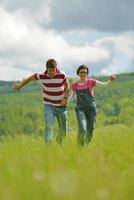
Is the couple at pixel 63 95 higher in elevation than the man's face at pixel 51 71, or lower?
lower

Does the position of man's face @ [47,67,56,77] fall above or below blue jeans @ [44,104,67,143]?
above

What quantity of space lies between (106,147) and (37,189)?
16.2 feet

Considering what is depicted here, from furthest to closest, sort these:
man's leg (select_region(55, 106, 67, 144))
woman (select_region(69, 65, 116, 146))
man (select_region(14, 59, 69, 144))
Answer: woman (select_region(69, 65, 116, 146)) → man (select_region(14, 59, 69, 144)) → man's leg (select_region(55, 106, 67, 144))

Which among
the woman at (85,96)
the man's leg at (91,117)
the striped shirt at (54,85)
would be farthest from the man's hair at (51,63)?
the man's leg at (91,117)

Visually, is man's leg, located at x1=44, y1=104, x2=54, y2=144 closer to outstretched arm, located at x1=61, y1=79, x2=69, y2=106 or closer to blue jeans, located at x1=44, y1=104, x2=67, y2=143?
blue jeans, located at x1=44, y1=104, x2=67, y2=143

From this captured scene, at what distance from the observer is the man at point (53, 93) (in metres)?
11.9

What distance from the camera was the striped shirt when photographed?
11984 mm

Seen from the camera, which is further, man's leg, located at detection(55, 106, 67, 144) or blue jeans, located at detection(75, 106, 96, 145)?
blue jeans, located at detection(75, 106, 96, 145)

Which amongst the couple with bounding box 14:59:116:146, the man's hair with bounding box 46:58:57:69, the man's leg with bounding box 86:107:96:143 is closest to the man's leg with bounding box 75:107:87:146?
the couple with bounding box 14:59:116:146

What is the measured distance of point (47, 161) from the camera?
18.7 feet

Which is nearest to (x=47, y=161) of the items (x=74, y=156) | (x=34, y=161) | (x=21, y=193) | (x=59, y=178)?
(x=34, y=161)

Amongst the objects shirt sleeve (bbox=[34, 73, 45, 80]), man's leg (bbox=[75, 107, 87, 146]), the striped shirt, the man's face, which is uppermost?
the man's face

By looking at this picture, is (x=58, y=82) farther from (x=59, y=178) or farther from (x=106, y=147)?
(x=59, y=178)

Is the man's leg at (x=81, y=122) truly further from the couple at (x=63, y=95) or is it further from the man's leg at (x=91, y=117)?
the man's leg at (x=91, y=117)
